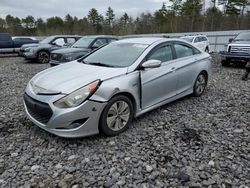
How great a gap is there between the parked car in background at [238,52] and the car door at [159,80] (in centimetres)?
643

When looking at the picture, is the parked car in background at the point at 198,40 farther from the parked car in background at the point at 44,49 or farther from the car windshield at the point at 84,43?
the parked car in background at the point at 44,49

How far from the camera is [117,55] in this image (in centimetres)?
397

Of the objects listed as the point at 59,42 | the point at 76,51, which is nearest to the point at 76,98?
the point at 76,51

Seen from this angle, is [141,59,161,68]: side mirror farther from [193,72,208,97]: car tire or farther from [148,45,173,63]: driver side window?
[193,72,208,97]: car tire

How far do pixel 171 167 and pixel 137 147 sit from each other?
59 cm

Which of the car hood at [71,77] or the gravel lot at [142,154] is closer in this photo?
the gravel lot at [142,154]

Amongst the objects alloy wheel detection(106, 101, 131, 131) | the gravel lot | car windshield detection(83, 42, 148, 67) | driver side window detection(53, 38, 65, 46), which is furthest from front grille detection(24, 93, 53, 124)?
driver side window detection(53, 38, 65, 46)

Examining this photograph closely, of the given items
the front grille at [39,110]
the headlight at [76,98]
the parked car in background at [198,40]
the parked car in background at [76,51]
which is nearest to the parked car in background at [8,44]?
the parked car in background at [76,51]

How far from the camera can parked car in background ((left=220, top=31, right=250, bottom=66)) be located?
30.0 ft

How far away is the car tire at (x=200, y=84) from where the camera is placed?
5.09m

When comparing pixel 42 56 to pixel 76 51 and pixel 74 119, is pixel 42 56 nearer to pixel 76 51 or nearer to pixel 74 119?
pixel 76 51

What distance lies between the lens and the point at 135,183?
7.90 ft

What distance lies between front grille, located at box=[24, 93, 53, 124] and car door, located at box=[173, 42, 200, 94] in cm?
259

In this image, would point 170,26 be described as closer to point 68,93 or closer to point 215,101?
point 215,101
